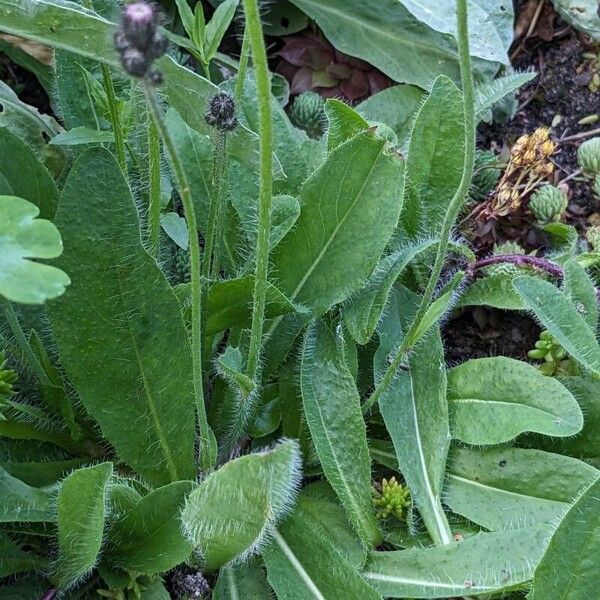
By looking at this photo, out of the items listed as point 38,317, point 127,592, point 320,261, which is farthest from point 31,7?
point 127,592

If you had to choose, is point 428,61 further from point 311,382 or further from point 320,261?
point 311,382

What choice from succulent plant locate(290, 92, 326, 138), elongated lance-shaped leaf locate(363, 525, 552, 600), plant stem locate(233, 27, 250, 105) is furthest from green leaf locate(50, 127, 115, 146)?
elongated lance-shaped leaf locate(363, 525, 552, 600)

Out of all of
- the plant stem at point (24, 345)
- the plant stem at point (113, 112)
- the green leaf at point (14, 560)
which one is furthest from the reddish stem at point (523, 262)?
the green leaf at point (14, 560)

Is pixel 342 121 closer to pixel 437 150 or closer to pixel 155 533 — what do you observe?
pixel 437 150

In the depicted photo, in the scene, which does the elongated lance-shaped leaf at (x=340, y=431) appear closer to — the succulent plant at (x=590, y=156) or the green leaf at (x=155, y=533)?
the green leaf at (x=155, y=533)

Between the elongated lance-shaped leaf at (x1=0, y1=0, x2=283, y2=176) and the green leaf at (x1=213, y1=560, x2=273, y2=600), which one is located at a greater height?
the elongated lance-shaped leaf at (x1=0, y1=0, x2=283, y2=176)

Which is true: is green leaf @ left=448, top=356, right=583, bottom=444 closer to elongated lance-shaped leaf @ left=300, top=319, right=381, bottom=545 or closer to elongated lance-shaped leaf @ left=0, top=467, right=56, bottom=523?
elongated lance-shaped leaf @ left=300, top=319, right=381, bottom=545
